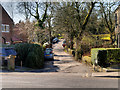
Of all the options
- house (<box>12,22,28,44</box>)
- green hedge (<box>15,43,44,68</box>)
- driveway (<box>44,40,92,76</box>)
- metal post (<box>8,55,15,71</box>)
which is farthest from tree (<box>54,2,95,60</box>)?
metal post (<box>8,55,15,71</box>)

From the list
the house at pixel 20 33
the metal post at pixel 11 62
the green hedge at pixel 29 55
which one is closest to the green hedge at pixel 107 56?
the green hedge at pixel 29 55

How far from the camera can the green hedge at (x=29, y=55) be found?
49.8ft

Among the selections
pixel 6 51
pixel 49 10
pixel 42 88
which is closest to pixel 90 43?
pixel 49 10

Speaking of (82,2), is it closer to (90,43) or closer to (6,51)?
(90,43)

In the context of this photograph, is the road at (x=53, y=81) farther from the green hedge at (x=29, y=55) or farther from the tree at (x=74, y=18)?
the tree at (x=74, y=18)

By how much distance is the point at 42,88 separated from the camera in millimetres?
7086

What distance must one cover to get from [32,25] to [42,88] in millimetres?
21380

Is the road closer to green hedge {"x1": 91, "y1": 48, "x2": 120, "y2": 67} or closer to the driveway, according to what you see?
the driveway

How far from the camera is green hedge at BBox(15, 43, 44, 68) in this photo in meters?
15.2

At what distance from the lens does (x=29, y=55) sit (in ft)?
50.4

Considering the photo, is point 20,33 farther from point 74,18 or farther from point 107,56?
point 107,56

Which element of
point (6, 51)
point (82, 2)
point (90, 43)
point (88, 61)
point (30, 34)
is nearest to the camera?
point (6, 51)

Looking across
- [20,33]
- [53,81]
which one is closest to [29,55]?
[53,81]

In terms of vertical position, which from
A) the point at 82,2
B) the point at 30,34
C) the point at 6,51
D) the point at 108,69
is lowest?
the point at 108,69
